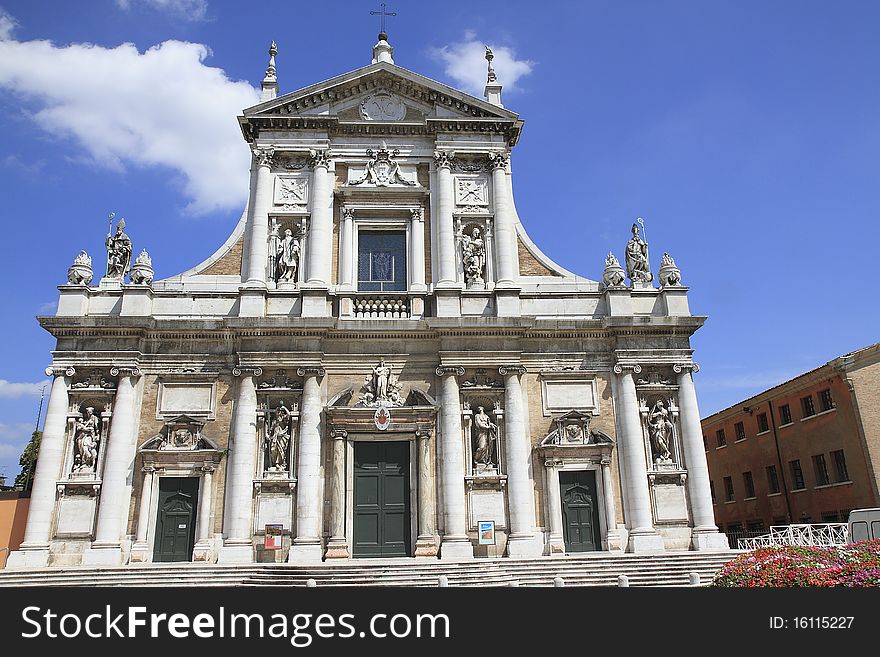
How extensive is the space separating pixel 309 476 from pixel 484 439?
503 centimetres

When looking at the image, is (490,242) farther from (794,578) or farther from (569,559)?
(794,578)

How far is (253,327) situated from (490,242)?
785 cm

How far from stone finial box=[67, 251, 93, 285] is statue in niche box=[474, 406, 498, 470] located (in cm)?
1245

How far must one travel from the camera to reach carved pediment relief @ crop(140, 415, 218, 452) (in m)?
19.2

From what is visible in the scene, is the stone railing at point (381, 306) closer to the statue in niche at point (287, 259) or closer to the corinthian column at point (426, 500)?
the statue in niche at point (287, 259)

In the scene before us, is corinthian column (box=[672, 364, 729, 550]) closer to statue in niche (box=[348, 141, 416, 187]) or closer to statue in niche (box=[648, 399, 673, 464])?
statue in niche (box=[648, 399, 673, 464])

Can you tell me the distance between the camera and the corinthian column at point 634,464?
18.9 metres

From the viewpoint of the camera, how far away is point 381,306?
68.7ft

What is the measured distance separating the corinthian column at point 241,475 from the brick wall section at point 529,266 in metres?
8.76

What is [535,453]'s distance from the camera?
1977cm

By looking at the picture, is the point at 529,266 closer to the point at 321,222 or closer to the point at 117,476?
the point at 321,222
